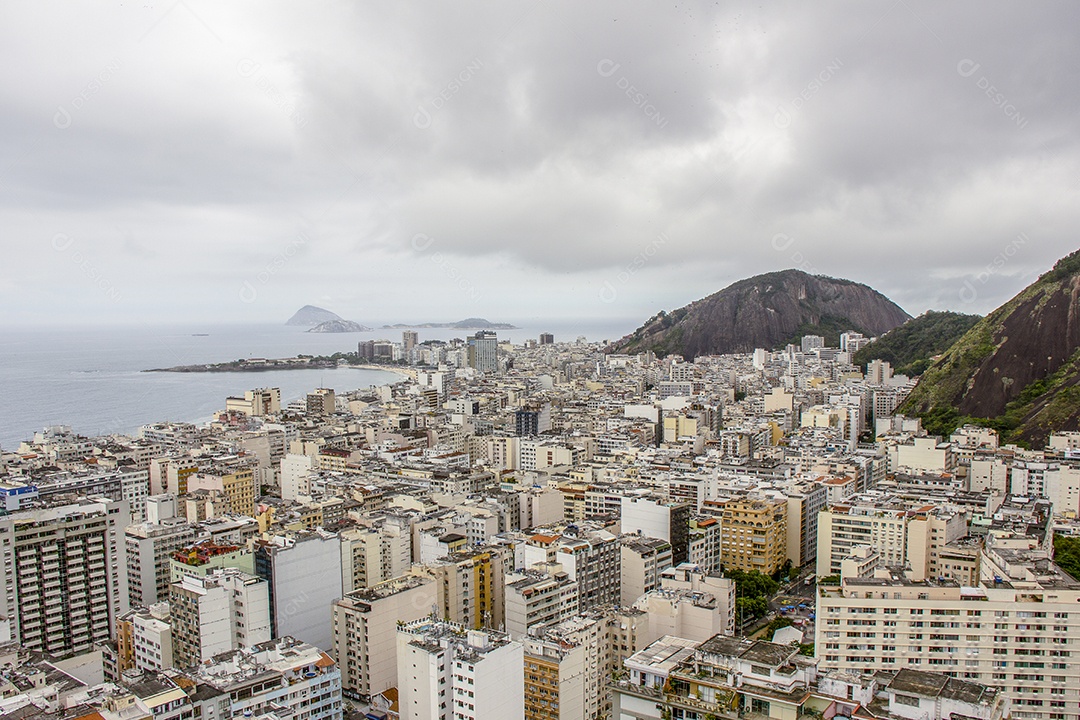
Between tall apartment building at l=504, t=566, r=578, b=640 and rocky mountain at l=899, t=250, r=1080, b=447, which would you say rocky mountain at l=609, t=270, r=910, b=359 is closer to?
rocky mountain at l=899, t=250, r=1080, b=447

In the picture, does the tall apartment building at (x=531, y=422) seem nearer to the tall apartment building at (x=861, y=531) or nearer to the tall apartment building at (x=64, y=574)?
the tall apartment building at (x=861, y=531)

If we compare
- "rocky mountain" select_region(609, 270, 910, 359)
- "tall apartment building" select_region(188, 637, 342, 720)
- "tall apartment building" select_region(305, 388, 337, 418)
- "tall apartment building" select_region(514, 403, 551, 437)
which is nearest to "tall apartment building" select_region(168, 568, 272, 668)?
"tall apartment building" select_region(188, 637, 342, 720)

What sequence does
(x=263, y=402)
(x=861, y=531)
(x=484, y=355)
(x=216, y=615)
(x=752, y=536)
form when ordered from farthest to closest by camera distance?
1. (x=484, y=355)
2. (x=263, y=402)
3. (x=752, y=536)
4. (x=861, y=531)
5. (x=216, y=615)

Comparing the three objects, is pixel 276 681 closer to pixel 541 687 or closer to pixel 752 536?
pixel 541 687

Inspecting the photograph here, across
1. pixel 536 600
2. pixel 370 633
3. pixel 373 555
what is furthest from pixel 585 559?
pixel 373 555

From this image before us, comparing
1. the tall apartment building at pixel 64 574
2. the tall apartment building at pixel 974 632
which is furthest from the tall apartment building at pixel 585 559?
the tall apartment building at pixel 64 574

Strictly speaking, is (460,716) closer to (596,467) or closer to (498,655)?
(498,655)

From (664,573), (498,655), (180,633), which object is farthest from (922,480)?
(180,633)
